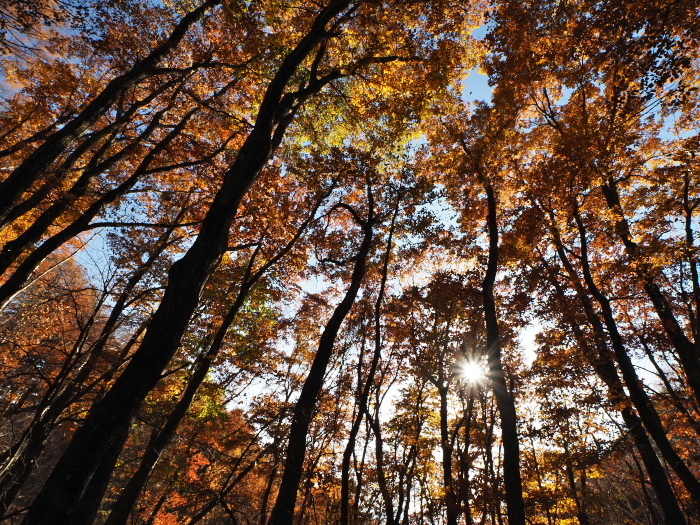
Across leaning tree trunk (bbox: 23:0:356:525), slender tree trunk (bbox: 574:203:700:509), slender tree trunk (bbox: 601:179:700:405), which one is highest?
slender tree trunk (bbox: 601:179:700:405)

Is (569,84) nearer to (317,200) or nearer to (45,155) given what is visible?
(317,200)

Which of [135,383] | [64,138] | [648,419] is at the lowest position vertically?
[135,383]

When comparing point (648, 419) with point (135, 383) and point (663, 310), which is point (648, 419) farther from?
point (135, 383)

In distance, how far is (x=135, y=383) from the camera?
303cm

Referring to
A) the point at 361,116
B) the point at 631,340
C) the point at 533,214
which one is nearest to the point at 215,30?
the point at 361,116

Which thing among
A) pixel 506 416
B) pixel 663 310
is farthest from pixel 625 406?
pixel 506 416

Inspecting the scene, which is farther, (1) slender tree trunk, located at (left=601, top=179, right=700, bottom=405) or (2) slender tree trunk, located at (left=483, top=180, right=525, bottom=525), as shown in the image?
(1) slender tree trunk, located at (left=601, top=179, right=700, bottom=405)

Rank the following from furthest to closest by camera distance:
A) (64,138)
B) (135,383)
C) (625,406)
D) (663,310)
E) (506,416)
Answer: (625,406) < (663,310) < (506,416) < (64,138) < (135,383)

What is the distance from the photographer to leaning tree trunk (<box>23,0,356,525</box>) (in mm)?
2582

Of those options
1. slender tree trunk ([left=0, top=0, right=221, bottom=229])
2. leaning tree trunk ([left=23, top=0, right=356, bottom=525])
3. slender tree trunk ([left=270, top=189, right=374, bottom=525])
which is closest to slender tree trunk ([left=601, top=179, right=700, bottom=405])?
slender tree trunk ([left=270, top=189, right=374, bottom=525])

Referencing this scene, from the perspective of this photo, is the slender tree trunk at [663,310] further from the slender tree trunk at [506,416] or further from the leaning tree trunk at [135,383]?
the leaning tree trunk at [135,383]

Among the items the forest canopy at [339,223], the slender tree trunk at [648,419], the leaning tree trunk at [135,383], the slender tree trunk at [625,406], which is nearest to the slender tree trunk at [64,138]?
the forest canopy at [339,223]

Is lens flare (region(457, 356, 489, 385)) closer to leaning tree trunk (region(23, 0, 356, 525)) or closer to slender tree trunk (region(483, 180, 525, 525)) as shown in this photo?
slender tree trunk (region(483, 180, 525, 525))

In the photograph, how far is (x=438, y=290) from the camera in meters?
13.6
